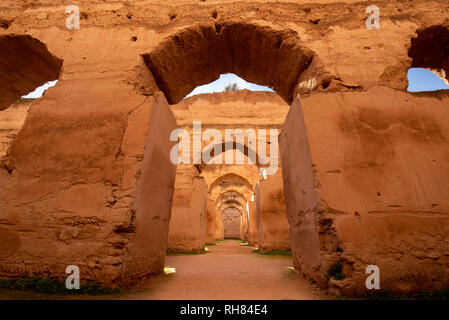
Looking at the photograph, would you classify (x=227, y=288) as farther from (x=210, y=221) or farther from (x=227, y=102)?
(x=210, y=221)

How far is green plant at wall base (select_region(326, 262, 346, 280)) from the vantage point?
6.90 feet

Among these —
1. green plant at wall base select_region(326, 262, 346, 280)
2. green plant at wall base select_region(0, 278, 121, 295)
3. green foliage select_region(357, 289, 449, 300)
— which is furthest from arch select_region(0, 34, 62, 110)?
green foliage select_region(357, 289, 449, 300)

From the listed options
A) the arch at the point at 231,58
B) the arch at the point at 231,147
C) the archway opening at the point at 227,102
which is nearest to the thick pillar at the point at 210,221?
the archway opening at the point at 227,102

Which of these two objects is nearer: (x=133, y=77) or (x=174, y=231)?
(x=133, y=77)

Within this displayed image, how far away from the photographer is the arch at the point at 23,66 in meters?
3.51

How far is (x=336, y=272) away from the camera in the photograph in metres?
2.15

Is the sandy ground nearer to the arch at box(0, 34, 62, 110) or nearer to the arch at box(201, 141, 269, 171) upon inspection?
the arch at box(0, 34, 62, 110)

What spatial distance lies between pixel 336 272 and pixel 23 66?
5511 millimetres

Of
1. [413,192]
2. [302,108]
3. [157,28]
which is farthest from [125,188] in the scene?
[413,192]

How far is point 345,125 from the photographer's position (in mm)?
2625

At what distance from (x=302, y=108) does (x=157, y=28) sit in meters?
2.47

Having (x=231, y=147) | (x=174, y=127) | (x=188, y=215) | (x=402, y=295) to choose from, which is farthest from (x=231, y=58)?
(x=231, y=147)

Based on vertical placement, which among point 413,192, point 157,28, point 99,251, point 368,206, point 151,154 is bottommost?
point 99,251
